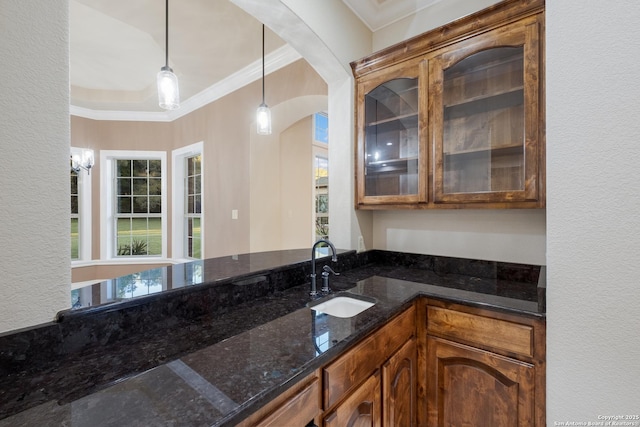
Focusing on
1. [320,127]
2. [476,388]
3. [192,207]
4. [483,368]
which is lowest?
[476,388]

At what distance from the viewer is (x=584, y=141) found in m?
1.02

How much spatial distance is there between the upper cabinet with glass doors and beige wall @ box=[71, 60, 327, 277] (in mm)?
920

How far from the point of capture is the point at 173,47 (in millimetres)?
2682

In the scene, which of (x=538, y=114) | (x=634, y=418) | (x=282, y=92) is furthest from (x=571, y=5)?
(x=282, y=92)

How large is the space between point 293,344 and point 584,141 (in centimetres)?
124

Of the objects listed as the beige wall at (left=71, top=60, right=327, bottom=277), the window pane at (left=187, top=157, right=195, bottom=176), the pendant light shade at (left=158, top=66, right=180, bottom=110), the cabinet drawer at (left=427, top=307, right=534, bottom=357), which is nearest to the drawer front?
the cabinet drawer at (left=427, top=307, right=534, bottom=357)

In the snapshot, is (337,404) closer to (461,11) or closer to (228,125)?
(461,11)

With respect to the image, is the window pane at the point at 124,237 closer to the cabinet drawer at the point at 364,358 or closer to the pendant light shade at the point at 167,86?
the pendant light shade at the point at 167,86

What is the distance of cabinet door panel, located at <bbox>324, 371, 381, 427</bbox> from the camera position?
96cm

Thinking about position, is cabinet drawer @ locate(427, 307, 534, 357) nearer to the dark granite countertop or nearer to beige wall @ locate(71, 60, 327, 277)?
the dark granite countertop

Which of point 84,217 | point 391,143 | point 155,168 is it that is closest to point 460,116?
point 391,143

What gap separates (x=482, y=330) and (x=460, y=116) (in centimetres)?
119

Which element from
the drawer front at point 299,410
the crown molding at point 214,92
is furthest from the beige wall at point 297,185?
the drawer front at point 299,410

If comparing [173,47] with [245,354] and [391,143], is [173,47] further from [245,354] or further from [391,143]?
[245,354]
